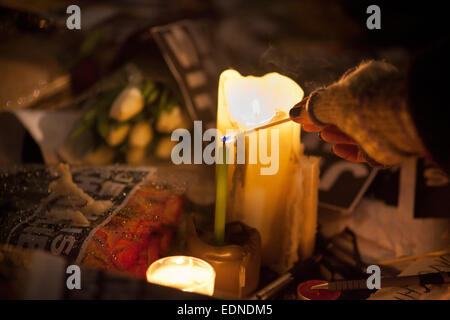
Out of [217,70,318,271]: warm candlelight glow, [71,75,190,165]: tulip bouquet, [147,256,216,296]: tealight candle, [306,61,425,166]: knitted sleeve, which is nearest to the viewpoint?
[306,61,425,166]: knitted sleeve

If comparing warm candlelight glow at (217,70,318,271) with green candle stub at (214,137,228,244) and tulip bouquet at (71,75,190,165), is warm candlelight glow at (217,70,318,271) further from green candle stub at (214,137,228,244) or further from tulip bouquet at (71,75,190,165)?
tulip bouquet at (71,75,190,165)

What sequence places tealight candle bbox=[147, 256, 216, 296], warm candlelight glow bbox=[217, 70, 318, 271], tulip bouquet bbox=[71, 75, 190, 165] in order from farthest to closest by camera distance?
tulip bouquet bbox=[71, 75, 190, 165], warm candlelight glow bbox=[217, 70, 318, 271], tealight candle bbox=[147, 256, 216, 296]

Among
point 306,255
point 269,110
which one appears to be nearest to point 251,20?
point 269,110

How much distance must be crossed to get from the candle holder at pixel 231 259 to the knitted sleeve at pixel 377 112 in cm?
24

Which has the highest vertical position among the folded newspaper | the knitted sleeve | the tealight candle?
the knitted sleeve

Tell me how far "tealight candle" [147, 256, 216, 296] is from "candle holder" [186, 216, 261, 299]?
3 centimetres

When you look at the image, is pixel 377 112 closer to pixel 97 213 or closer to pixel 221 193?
pixel 221 193

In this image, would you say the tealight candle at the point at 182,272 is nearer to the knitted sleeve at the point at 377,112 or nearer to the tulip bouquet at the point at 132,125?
the knitted sleeve at the point at 377,112

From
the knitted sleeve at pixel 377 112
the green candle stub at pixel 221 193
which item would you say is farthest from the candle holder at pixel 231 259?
the knitted sleeve at pixel 377 112

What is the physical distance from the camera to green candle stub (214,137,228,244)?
55 cm

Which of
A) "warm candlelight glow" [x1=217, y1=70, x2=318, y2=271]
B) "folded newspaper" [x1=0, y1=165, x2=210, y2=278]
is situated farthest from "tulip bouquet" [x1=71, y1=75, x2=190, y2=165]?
"warm candlelight glow" [x1=217, y1=70, x2=318, y2=271]

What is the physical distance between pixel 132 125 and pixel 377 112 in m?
0.66
